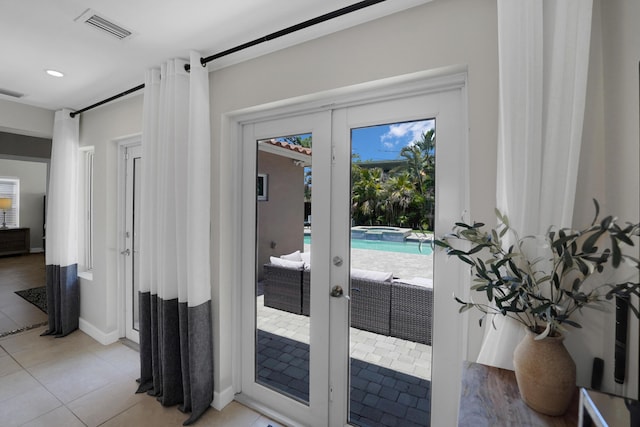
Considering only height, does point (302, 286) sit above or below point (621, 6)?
below

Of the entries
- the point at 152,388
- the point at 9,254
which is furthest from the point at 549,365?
Answer: the point at 9,254

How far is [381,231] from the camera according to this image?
1.72 metres

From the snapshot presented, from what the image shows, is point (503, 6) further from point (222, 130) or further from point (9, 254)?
point (9, 254)

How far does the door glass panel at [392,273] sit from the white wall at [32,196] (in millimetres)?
10285

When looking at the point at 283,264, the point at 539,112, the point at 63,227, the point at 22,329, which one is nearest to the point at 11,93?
the point at 63,227

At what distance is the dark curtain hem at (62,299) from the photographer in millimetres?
3252

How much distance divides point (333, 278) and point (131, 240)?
2493 mm

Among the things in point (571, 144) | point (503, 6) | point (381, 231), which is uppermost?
point (503, 6)

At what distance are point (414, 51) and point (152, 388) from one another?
2991 millimetres

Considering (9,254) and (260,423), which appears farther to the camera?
(9,254)

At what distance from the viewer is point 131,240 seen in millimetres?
3158

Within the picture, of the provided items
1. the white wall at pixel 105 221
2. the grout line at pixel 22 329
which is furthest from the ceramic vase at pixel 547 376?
the grout line at pixel 22 329

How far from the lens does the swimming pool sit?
163 cm

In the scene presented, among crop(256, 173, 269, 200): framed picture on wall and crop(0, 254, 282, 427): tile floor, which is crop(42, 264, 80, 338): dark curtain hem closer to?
crop(0, 254, 282, 427): tile floor
